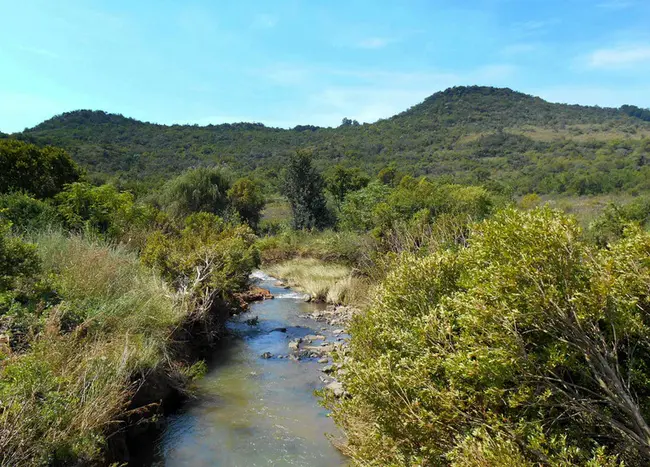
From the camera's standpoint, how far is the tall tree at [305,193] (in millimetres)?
34344

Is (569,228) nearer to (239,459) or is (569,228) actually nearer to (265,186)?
(239,459)

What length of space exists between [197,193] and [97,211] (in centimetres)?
2026

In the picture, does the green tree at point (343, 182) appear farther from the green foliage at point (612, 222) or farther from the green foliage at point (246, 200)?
the green foliage at point (612, 222)

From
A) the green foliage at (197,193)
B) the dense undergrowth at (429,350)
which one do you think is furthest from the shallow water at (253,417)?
the green foliage at (197,193)

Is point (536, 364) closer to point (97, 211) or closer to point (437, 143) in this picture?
point (97, 211)

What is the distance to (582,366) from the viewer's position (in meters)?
3.32

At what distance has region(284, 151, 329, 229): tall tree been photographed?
34344 millimetres

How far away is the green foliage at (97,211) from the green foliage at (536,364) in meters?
12.8

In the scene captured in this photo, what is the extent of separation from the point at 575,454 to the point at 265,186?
59166mm

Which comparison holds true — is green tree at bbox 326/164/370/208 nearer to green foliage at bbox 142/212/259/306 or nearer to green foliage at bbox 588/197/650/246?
green foliage at bbox 588/197/650/246

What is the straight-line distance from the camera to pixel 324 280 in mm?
19156

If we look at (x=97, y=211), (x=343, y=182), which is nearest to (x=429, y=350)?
(x=97, y=211)

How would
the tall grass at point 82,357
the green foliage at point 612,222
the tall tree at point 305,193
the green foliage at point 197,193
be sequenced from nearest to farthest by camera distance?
the tall grass at point 82,357 < the green foliage at point 612,222 < the tall tree at point 305,193 < the green foliage at point 197,193

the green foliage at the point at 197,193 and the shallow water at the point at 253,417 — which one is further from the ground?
the green foliage at the point at 197,193
